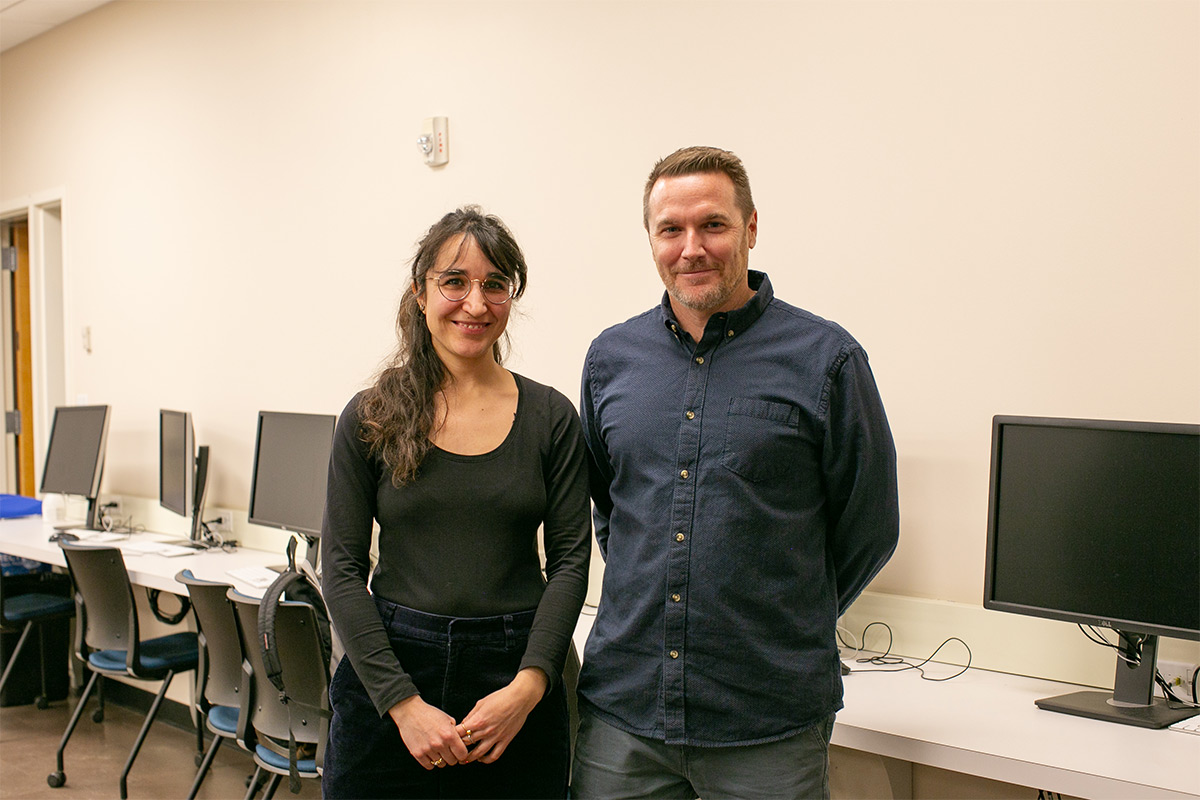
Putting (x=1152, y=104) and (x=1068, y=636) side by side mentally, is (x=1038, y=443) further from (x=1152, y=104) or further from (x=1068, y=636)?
(x=1152, y=104)

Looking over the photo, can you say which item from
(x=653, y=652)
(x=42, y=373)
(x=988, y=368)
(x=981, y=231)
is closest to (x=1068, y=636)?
(x=988, y=368)

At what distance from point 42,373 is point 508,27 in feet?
12.2

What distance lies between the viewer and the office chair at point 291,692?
8.56 feet

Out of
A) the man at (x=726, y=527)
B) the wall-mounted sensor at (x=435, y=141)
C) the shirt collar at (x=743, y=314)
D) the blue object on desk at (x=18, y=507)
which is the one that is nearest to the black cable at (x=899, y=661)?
the man at (x=726, y=527)

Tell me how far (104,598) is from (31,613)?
0.88m

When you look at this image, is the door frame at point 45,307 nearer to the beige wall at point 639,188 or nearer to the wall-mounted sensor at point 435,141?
the beige wall at point 639,188

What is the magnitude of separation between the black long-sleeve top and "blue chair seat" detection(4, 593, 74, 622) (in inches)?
130

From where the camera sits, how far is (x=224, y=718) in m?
3.21

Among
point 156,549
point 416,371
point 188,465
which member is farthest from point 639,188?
point 156,549

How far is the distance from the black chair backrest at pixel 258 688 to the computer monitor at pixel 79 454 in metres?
2.23

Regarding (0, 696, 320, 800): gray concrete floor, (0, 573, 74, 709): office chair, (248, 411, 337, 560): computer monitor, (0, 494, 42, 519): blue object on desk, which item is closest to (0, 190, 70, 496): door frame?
(0, 494, 42, 519): blue object on desk

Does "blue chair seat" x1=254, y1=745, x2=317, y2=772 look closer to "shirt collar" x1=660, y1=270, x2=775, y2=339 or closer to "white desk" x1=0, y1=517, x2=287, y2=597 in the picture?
"white desk" x1=0, y1=517, x2=287, y2=597

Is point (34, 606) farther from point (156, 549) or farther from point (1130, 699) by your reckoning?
point (1130, 699)

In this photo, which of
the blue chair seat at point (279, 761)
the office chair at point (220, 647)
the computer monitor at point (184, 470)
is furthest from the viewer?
the computer monitor at point (184, 470)
